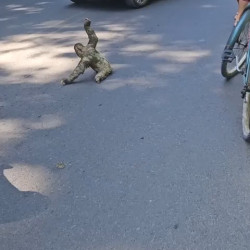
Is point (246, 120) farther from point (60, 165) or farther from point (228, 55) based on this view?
point (60, 165)

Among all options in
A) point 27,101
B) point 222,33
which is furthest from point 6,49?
point 222,33

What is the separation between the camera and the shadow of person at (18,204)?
3.21m

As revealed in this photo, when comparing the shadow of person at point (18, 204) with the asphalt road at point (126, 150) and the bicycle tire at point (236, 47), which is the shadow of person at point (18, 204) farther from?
the bicycle tire at point (236, 47)

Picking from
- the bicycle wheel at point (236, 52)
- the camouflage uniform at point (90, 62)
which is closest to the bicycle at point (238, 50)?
the bicycle wheel at point (236, 52)

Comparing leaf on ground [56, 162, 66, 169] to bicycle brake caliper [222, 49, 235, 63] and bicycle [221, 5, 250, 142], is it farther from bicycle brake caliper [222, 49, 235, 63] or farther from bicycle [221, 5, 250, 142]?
bicycle brake caliper [222, 49, 235, 63]

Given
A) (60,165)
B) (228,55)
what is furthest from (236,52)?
(60,165)

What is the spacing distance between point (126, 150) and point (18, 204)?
1.11 m

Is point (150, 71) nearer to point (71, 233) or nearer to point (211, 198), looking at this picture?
point (211, 198)

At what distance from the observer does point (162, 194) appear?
3.32m

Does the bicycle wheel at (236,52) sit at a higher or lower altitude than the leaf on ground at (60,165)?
higher

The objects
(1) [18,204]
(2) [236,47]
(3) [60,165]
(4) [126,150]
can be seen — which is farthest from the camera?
(2) [236,47]

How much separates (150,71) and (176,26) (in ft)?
7.72

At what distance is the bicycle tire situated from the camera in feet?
15.8

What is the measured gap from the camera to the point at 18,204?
3.34 metres
